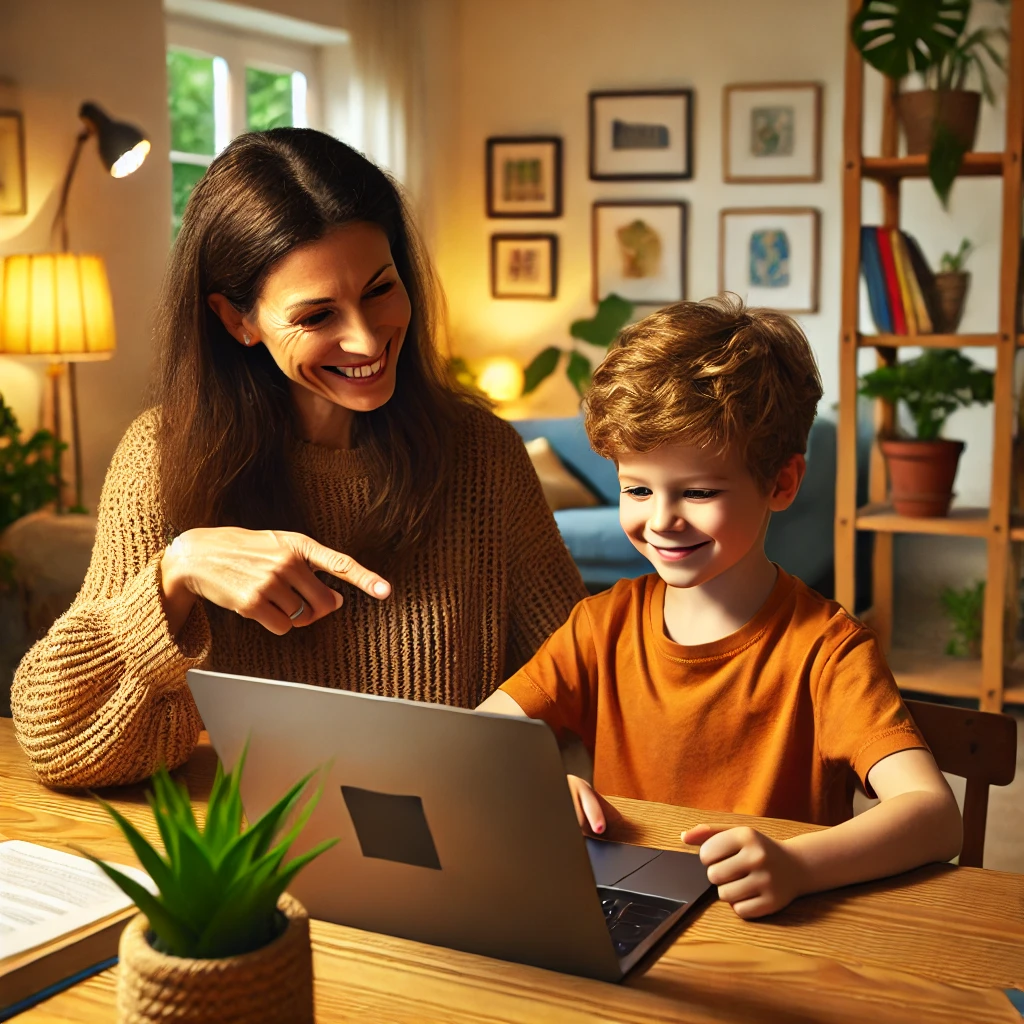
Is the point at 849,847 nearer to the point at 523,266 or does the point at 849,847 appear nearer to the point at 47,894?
the point at 47,894

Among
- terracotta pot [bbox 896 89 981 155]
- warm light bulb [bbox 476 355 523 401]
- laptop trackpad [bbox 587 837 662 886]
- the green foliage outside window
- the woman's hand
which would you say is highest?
the green foliage outside window

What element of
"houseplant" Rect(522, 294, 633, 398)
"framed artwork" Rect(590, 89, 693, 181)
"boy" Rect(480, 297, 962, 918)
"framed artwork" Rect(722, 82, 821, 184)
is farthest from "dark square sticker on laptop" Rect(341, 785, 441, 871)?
"framed artwork" Rect(590, 89, 693, 181)

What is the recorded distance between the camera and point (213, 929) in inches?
23.6

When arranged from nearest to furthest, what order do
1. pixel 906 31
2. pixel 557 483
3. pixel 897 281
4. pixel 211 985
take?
1. pixel 211 985
2. pixel 906 31
3. pixel 897 281
4. pixel 557 483

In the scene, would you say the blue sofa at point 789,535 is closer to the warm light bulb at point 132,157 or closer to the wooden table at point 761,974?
the warm light bulb at point 132,157

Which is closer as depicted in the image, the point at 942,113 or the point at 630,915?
the point at 630,915

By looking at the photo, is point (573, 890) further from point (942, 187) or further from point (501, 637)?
point (942, 187)

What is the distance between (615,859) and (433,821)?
0.25m

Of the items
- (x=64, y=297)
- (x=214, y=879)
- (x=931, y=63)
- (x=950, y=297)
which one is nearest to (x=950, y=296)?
(x=950, y=297)

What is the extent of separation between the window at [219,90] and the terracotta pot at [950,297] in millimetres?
2589

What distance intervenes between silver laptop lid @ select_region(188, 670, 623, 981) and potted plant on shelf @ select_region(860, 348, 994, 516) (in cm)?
303

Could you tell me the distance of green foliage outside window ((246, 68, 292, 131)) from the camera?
516 centimetres

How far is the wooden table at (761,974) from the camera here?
0.79 meters

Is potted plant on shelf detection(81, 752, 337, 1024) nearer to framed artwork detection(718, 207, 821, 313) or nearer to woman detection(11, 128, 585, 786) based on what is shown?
woman detection(11, 128, 585, 786)
